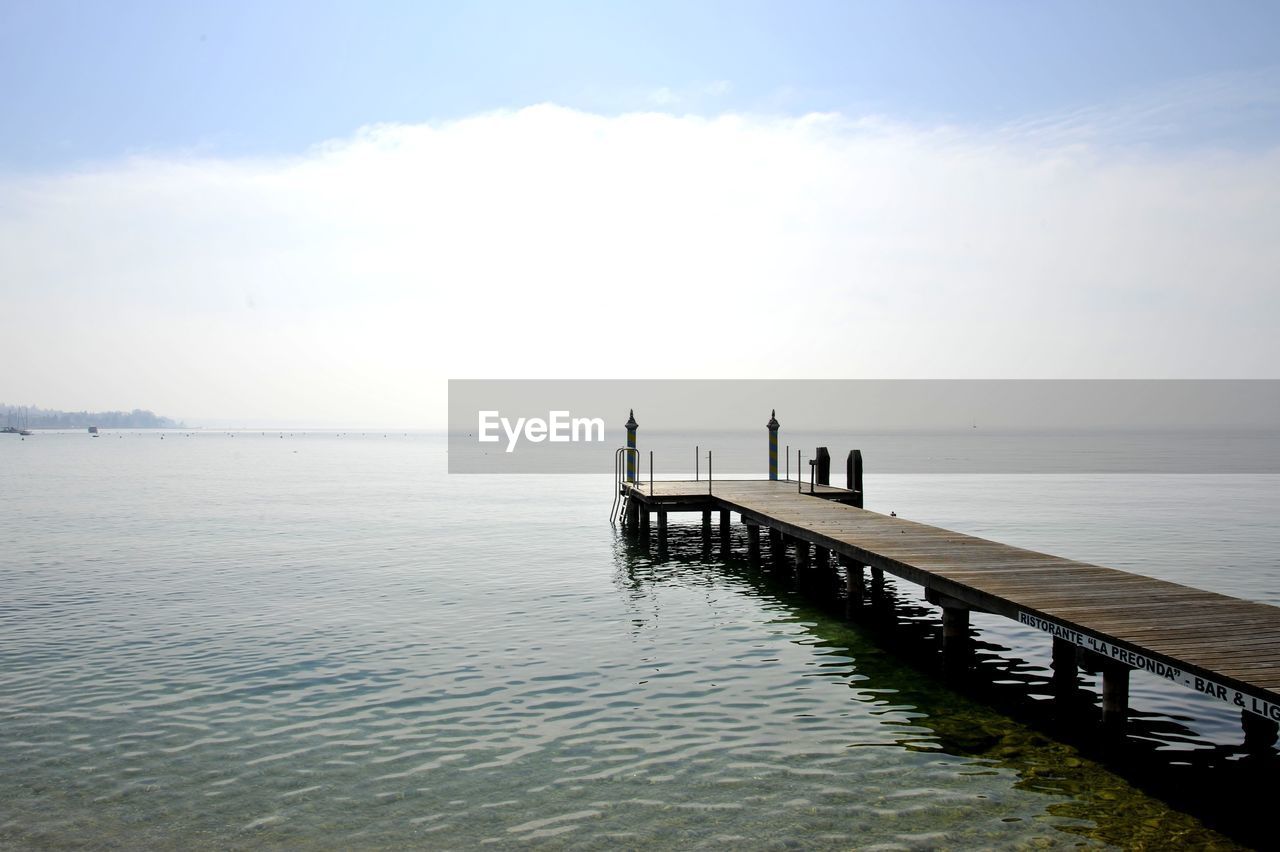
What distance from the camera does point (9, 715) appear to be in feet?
34.9

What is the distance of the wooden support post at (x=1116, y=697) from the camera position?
939cm

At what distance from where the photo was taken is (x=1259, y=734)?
8945 millimetres

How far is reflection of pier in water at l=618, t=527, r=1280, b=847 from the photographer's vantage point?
8.00 meters

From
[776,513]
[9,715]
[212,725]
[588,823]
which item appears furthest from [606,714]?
[776,513]

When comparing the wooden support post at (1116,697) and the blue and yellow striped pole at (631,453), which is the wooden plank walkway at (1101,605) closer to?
the wooden support post at (1116,697)

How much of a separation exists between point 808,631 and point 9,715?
1100 cm

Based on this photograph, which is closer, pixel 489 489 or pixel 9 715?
pixel 9 715

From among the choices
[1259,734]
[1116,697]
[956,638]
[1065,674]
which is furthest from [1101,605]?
[956,638]

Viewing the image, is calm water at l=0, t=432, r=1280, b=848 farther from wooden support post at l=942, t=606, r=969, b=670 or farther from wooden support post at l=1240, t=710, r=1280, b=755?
wooden support post at l=942, t=606, r=969, b=670

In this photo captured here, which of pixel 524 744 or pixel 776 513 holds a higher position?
pixel 776 513

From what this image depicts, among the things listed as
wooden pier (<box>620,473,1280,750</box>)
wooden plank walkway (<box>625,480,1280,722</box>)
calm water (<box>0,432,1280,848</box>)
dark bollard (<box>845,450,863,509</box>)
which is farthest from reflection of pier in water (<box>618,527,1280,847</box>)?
dark bollard (<box>845,450,863,509</box>)

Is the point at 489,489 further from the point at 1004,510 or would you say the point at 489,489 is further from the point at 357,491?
the point at 1004,510

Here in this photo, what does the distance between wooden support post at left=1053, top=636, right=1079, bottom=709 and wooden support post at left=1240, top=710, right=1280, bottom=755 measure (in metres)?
1.83

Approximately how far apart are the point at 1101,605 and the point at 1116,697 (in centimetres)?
140
